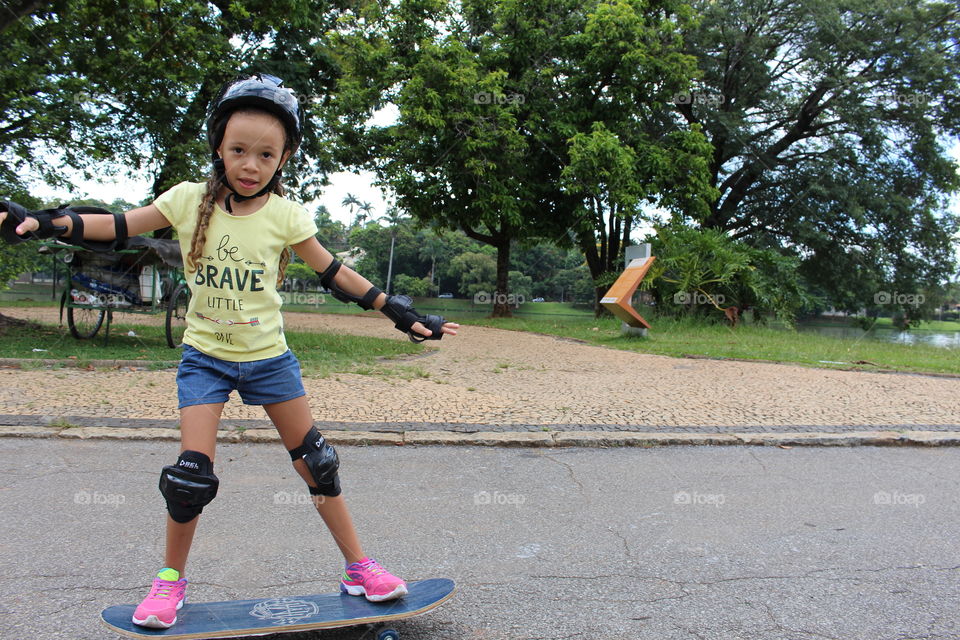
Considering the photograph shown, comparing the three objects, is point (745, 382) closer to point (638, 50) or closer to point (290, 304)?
point (638, 50)

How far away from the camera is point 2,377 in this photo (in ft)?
21.9

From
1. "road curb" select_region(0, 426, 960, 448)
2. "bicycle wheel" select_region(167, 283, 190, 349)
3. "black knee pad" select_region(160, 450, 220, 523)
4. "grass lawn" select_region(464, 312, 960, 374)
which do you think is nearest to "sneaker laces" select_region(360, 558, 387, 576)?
"black knee pad" select_region(160, 450, 220, 523)

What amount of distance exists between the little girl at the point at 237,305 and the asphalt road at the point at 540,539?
0.47 m

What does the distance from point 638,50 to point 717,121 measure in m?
6.93

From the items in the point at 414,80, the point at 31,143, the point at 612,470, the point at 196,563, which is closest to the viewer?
the point at 196,563

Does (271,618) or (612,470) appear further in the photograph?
(612,470)

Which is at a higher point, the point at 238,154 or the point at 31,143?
the point at 31,143

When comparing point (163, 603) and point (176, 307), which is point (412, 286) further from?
point (163, 603)

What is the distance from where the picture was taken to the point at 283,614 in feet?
7.26

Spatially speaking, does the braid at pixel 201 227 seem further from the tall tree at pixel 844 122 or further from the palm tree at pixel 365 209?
the palm tree at pixel 365 209

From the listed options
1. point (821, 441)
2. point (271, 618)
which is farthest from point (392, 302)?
point (821, 441)

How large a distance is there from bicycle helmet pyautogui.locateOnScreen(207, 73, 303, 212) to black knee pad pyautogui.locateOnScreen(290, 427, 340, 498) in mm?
936

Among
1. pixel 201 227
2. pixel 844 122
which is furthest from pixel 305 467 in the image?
pixel 844 122

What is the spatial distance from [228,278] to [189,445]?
613 mm
